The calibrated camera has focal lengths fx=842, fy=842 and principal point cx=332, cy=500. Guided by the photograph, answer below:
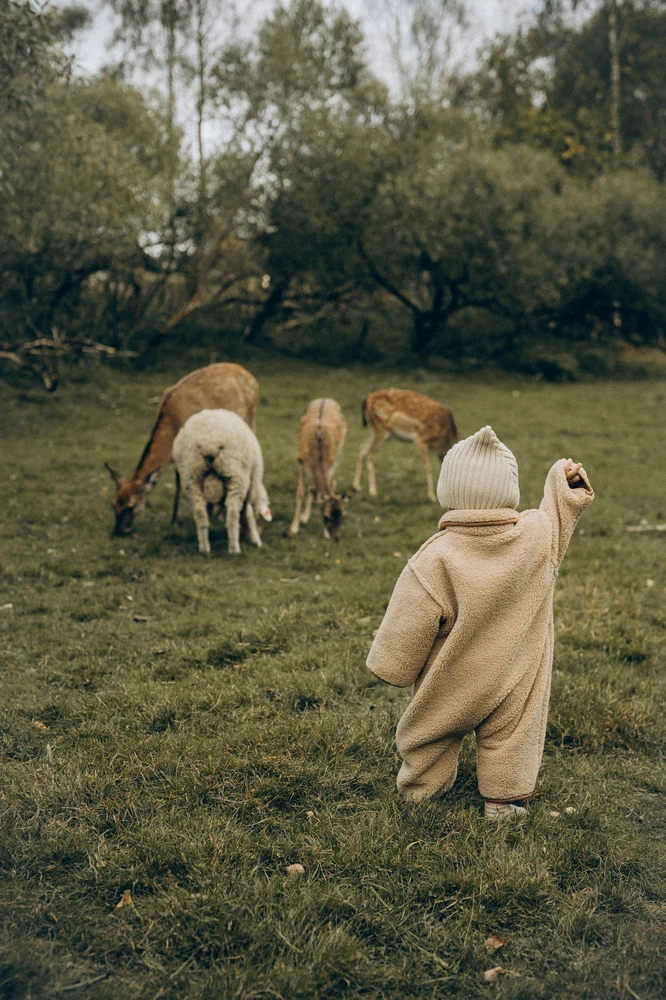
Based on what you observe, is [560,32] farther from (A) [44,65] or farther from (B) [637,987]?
(B) [637,987]

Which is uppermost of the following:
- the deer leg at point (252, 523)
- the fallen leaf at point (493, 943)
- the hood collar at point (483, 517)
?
the hood collar at point (483, 517)

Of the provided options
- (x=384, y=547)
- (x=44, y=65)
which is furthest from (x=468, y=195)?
(x=384, y=547)

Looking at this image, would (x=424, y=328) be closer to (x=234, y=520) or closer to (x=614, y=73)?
(x=234, y=520)

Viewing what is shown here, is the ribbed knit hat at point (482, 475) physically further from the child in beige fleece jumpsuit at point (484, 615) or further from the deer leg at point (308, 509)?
the deer leg at point (308, 509)

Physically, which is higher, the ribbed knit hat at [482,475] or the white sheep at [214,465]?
the ribbed knit hat at [482,475]

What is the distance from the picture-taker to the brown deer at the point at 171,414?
1011 centimetres

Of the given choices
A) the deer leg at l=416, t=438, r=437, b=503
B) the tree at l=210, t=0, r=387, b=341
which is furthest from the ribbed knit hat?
the tree at l=210, t=0, r=387, b=341

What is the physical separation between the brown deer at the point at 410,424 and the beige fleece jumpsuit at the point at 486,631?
8678mm

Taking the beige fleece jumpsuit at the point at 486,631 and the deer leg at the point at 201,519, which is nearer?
the beige fleece jumpsuit at the point at 486,631

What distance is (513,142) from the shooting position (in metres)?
35.1

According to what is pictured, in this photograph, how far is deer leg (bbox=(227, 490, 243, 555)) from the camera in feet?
30.9

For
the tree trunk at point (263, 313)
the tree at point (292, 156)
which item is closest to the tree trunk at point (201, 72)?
the tree at point (292, 156)

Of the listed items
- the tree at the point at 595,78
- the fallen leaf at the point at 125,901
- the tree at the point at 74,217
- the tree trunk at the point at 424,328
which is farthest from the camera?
the tree at the point at 595,78

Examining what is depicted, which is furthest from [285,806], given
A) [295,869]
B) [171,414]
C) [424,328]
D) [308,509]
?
[424,328]
